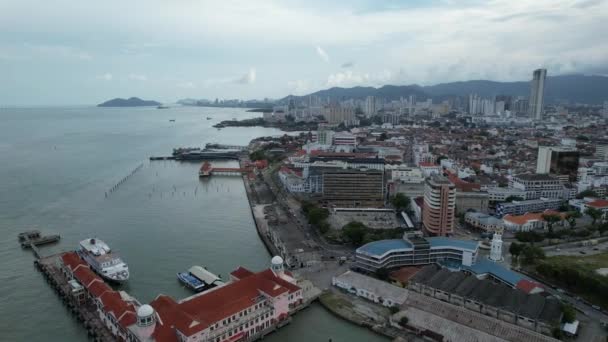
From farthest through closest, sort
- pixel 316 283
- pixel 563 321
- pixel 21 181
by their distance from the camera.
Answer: pixel 21 181, pixel 316 283, pixel 563 321

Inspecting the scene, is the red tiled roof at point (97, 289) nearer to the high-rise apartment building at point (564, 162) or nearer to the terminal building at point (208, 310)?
the terminal building at point (208, 310)

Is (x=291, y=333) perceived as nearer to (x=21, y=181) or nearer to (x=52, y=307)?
(x=52, y=307)

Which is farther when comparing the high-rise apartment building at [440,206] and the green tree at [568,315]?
the high-rise apartment building at [440,206]

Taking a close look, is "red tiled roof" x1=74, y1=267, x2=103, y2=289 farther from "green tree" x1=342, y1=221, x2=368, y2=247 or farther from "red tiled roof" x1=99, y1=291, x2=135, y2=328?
"green tree" x1=342, y1=221, x2=368, y2=247

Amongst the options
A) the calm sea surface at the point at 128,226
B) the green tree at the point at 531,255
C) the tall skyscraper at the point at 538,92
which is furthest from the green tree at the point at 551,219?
the tall skyscraper at the point at 538,92

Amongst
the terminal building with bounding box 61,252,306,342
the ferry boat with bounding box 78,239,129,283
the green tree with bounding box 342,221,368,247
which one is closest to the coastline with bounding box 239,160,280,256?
the green tree with bounding box 342,221,368,247

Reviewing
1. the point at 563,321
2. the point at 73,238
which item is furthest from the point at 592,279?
the point at 73,238

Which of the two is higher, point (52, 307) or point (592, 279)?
point (592, 279)
